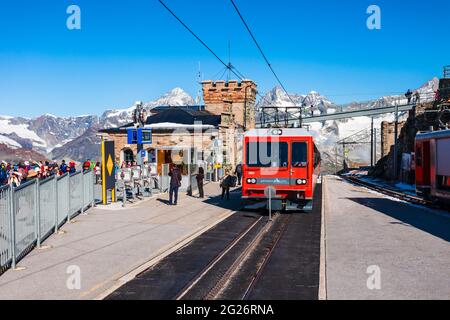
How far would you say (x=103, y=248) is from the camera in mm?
11570

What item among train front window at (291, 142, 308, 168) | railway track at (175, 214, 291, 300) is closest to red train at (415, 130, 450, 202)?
train front window at (291, 142, 308, 168)

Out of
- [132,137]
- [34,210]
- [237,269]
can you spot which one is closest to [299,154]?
[132,137]

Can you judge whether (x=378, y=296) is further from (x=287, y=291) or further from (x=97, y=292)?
(x=97, y=292)

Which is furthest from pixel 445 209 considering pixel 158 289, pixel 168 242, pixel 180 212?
pixel 158 289

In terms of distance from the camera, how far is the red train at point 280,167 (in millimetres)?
17844

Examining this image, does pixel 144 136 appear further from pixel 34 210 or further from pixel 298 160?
pixel 34 210

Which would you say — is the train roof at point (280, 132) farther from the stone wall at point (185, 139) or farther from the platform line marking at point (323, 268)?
the stone wall at point (185, 139)

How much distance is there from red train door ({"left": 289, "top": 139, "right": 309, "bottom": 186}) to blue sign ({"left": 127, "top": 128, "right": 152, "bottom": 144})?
7780mm

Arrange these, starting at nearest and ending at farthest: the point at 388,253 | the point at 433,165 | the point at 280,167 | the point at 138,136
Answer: the point at 388,253 → the point at 280,167 → the point at 433,165 → the point at 138,136

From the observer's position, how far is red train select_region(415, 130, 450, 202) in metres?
18.9

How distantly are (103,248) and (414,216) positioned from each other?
37.1ft

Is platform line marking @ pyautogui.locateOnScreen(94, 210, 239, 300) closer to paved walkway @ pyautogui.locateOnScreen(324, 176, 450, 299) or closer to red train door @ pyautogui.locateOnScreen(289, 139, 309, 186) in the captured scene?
red train door @ pyautogui.locateOnScreen(289, 139, 309, 186)

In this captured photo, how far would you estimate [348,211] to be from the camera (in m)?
19.0

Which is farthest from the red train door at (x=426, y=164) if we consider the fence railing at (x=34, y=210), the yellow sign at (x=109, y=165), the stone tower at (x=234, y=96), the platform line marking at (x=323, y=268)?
the stone tower at (x=234, y=96)
